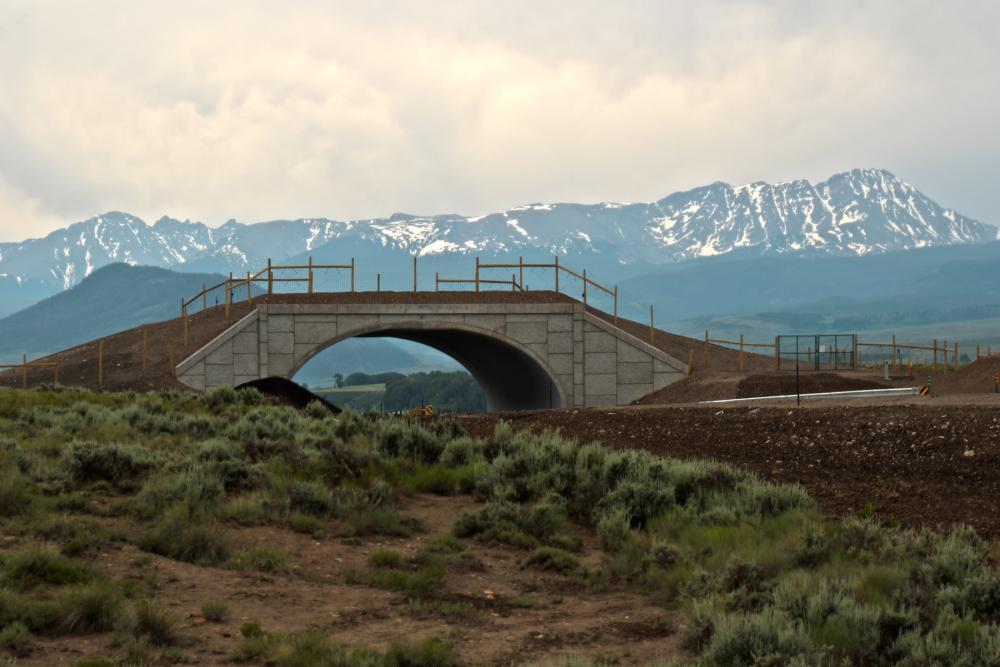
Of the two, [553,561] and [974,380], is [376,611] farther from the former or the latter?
[974,380]

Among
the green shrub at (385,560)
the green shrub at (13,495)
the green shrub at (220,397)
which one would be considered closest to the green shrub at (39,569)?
the green shrub at (13,495)

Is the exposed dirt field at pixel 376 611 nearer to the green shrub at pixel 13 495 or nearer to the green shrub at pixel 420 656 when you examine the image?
the green shrub at pixel 420 656

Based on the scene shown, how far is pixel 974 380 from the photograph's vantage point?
32.2 metres

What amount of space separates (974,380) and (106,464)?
25.7 metres

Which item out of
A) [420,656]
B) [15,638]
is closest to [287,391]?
[15,638]

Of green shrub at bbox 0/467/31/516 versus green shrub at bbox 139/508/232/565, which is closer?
green shrub at bbox 139/508/232/565

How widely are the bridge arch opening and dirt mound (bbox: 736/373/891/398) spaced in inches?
363

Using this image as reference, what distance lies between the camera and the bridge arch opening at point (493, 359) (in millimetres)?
45750

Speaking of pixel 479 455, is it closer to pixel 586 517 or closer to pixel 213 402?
pixel 586 517

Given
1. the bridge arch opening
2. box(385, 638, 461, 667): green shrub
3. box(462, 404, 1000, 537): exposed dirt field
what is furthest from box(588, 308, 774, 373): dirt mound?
box(385, 638, 461, 667): green shrub

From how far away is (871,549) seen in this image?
12523 mm

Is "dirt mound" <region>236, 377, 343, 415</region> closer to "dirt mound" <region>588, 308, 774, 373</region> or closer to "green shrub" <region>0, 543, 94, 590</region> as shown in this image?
"dirt mound" <region>588, 308, 774, 373</region>

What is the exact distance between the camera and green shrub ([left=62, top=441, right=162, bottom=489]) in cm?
1556

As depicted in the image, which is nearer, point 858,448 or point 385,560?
point 385,560
